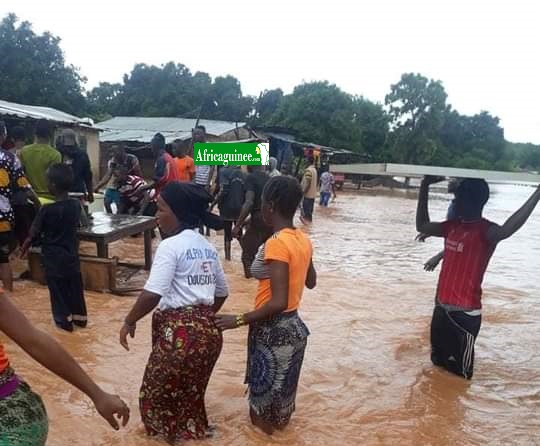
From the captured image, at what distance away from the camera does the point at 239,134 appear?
76.9ft

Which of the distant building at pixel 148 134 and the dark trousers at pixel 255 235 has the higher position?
the distant building at pixel 148 134

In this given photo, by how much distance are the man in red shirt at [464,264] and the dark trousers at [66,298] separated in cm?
311

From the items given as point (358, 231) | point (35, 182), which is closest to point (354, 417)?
point (35, 182)

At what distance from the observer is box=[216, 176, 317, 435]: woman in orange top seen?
9.53 ft

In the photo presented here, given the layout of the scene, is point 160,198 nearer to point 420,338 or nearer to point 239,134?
point 420,338

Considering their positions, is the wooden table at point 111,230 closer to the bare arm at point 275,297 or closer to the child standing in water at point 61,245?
the child standing in water at point 61,245

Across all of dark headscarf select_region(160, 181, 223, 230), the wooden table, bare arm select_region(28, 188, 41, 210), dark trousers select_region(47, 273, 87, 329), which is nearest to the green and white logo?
the wooden table

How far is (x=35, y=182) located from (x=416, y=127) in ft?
152

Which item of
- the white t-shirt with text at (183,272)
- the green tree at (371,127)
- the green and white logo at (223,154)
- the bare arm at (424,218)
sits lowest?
the white t-shirt with text at (183,272)

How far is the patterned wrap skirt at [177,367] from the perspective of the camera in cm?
279

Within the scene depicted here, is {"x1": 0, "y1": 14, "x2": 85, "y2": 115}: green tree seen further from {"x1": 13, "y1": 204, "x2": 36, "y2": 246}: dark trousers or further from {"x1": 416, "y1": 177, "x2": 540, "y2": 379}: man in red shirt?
{"x1": 416, "y1": 177, "x2": 540, "y2": 379}: man in red shirt

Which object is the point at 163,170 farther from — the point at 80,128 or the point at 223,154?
the point at 80,128

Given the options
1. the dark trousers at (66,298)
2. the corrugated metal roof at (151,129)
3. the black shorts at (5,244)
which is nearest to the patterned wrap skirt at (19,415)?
the dark trousers at (66,298)

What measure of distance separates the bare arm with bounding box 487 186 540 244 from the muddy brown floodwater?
126 centimetres
